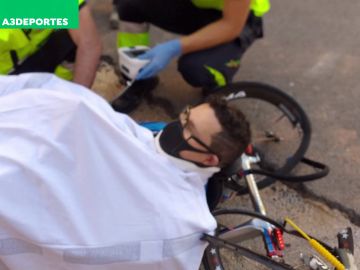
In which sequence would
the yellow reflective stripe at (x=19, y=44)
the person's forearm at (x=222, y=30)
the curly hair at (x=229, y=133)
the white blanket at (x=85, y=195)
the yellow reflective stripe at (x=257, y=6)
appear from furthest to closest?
the yellow reflective stripe at (x=257, y=6), the person's forearm at (x=222, y=30), the yellow reflective stripe at (x=19, y=44), the curly hair at (x=229, y=133), the white blanket at (x=85, y=195)

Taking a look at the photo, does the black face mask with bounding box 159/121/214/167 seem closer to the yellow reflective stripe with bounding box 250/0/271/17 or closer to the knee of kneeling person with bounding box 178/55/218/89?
the knee of kneeling person with bounding box 178/55/218/89

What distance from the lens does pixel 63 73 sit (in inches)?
85.0

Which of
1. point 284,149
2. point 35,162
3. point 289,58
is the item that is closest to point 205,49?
point 284,149

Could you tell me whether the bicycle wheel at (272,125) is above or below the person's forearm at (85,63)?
below

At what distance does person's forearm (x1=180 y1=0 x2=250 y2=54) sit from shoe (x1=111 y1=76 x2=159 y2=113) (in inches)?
15.0

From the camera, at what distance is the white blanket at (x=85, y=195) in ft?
4.53

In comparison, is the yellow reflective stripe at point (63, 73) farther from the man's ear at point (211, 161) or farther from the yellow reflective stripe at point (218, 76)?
the man's ear at point (211, 161)

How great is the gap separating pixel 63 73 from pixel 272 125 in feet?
3.46

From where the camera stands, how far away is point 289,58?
2.76 m

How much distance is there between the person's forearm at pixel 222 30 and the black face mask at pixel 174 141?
64cm

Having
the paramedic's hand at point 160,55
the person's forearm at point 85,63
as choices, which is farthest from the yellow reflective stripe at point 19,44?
the paramedic's hand at point 160,55

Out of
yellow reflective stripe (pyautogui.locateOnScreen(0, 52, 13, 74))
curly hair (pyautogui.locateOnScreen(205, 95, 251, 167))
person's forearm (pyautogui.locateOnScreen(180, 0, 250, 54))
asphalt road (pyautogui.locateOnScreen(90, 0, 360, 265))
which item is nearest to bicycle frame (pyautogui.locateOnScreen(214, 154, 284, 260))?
curly hair (pyautogui.locateOnScreen(205, 95, 251, 167))

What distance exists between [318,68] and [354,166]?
73 cm

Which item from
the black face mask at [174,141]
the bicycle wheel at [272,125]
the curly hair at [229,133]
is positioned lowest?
the bicycle wheel at [272,125]
